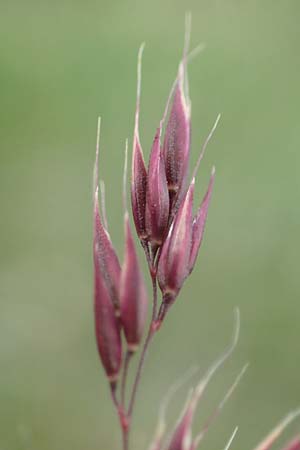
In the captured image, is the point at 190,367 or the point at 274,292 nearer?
the point at 190,367

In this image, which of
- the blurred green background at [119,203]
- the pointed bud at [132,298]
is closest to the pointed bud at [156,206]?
the pointed bud at [132,298]

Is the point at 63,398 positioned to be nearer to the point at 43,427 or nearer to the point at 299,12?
the point at 43,427

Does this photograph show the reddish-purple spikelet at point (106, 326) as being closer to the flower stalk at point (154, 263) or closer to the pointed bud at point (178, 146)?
the flower stalk at point (154, 263)

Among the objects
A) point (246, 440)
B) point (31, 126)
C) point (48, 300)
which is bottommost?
point (246, 440)

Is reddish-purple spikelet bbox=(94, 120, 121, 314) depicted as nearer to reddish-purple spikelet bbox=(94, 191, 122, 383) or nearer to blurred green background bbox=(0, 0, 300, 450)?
reddish-purple spikelet bbox=(94, 191, 122, 383)

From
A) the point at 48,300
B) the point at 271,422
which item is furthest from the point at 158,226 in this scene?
the point at 48,300

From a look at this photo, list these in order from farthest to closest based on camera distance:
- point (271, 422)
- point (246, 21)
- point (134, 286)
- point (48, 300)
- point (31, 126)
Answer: point (246, 21) < point (31, 126) < point (48, 300) < point (271, 422) < point (134, 286)

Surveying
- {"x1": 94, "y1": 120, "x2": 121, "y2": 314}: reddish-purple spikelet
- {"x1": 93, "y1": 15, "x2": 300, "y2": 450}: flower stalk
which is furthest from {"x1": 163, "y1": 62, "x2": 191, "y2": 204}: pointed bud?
{"x1": 94, "y1": 120, "x2": 121, "y2": 314}: reddish-purple spikelet

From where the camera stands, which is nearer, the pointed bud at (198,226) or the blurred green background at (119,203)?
the pointed bud at (198,226)
